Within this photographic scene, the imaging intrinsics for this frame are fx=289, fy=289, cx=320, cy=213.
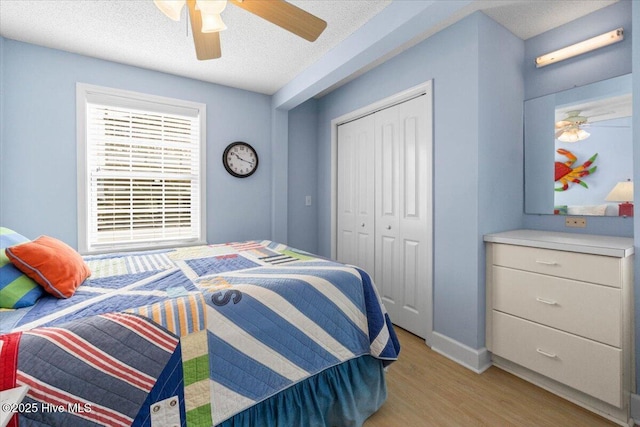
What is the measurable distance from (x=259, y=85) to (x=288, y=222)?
5.36 ft

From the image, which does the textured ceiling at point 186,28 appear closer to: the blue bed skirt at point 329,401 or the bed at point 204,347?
the bed at point 204,347

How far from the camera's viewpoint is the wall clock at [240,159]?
10.6 ft

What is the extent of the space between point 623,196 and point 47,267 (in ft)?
10.9

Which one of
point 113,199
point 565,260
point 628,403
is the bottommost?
point 628,403

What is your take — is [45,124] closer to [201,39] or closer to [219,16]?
[201,39]

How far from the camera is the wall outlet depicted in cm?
207

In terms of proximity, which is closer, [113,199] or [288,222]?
[113,199]

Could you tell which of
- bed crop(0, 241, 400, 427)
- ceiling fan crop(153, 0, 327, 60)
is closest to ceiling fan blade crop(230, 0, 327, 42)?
ceiling fan crop(153, 0, 327, 60)

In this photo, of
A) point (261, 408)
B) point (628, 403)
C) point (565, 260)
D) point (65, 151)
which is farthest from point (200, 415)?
point (65, 151)

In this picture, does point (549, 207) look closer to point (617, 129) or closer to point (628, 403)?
point (617, 129)

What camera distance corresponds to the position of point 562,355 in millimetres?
1726

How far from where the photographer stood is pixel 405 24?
1.85 metres

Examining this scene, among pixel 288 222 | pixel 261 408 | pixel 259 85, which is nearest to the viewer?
pixel 261 408

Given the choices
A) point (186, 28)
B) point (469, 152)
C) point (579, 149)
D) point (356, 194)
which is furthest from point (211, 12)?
point (579, 149)
